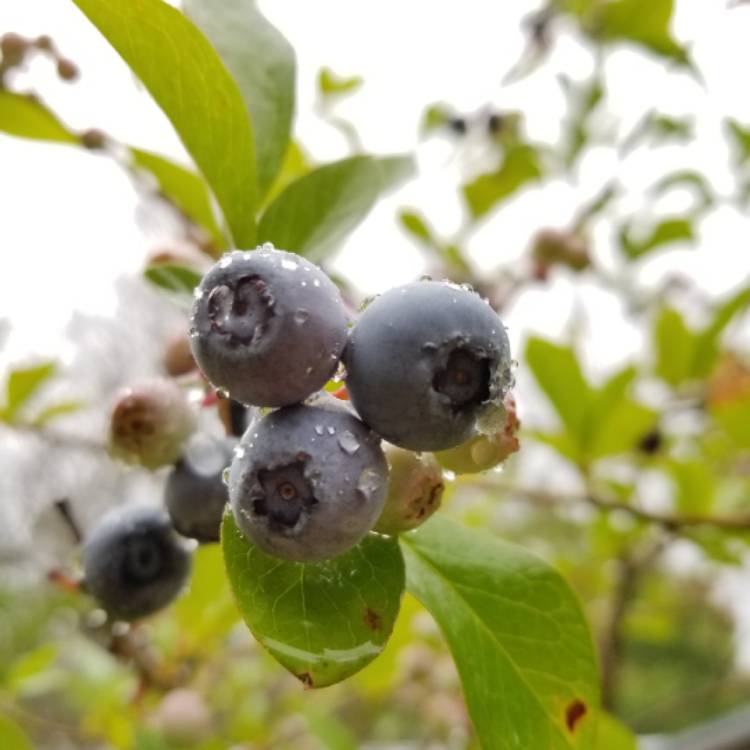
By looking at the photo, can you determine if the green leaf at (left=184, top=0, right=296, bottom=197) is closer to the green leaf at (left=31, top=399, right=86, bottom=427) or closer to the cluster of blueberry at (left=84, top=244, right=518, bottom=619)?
the cluster of blueberry at (left=84, top=244, right=518, bottom=619)

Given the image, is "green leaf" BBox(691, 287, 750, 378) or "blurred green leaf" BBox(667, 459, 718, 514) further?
"blurred green leaf" BBox(667, 459, 718, 514)

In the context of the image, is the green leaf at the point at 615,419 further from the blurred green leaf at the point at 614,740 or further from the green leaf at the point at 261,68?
the green leaf at the point at 261,68

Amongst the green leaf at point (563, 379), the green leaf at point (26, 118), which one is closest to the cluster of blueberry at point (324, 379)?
the green leaf at point (26, 118)

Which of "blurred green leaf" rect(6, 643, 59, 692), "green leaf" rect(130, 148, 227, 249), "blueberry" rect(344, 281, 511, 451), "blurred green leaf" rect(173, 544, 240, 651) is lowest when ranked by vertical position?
"blurred green leaf" rect(6, 643, 59, 692)

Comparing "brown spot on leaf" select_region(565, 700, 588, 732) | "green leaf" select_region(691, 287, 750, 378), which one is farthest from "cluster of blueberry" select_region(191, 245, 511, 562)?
"green leaf" select_region(691, 287, 750, 378)

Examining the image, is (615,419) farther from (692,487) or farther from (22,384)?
(22,384)

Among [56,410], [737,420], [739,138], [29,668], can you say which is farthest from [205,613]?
[739,138]

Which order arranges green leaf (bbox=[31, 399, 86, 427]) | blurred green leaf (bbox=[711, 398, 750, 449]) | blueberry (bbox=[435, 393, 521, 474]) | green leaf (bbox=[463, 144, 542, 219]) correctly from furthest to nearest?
green leaf (bbox=[463, 144, 542, 219])
green leaf (bbox=[31, 399, 86, 427])
blurred green leaf (bbox=[711, 398, 750, 449])
blueberry (bbox=[435, 393, 521, 474])

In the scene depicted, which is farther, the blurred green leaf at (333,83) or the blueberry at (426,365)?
the blurred green leaf at (333,83)
